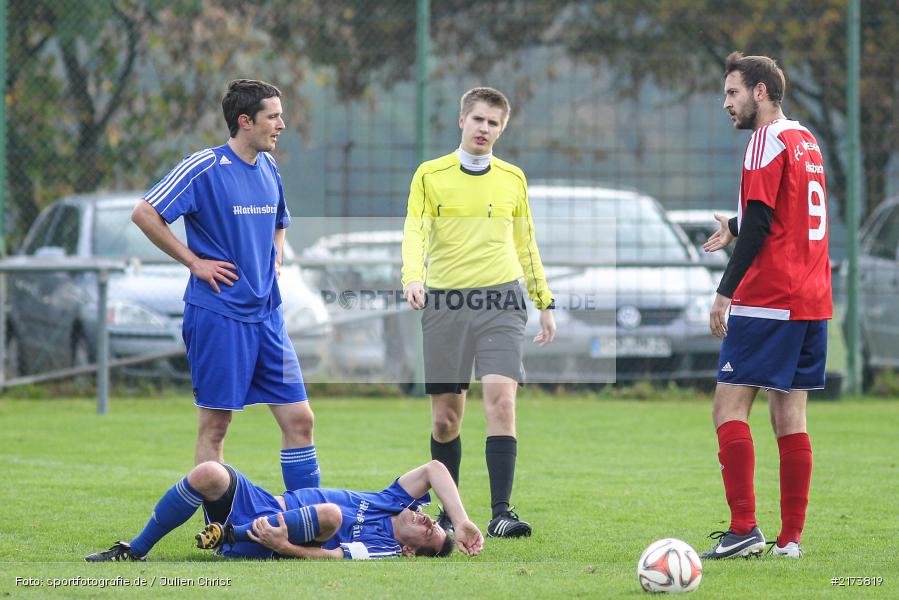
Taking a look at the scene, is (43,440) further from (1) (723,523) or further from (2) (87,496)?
(1) (723,523)

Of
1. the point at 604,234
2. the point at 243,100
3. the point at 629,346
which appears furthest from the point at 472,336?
the point at 604,234

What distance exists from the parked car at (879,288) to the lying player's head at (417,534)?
30.9 feet

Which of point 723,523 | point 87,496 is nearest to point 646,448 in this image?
point 723,523

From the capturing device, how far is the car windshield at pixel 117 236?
14531 millimetres

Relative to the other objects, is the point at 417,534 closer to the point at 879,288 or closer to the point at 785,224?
the point at 785,224

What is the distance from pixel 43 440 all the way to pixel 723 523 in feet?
19.1

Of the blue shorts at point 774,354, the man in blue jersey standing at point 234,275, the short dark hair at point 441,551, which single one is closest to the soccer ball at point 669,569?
the blue shorts at point 774,354

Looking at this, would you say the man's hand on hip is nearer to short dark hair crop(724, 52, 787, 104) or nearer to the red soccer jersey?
the red soccer jersey

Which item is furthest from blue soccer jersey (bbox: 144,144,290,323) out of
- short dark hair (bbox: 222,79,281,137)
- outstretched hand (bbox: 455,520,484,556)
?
outstretched hand (bbox: 455,520,484,556)

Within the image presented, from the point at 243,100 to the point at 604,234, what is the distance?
807 centimetres

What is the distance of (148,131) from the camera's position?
15.4 metres

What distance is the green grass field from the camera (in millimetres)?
5738

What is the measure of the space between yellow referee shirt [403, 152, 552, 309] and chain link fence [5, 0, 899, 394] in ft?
21.7

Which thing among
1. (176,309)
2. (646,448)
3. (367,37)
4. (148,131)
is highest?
(367,37)
